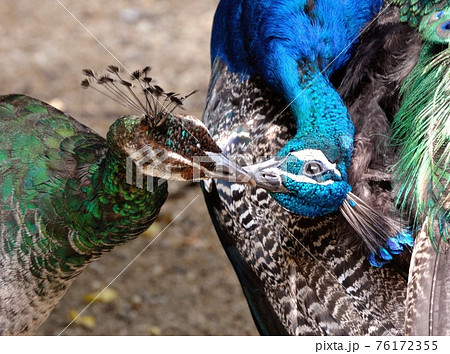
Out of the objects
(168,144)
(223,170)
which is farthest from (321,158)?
(168,144)

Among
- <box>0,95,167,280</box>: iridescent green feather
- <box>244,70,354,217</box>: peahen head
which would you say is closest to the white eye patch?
<box>244,70,354,217</box>: peahen head

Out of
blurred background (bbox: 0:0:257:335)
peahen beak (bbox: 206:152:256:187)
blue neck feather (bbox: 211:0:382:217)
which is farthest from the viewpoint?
blurred background (bbox: 0:0:257:335)

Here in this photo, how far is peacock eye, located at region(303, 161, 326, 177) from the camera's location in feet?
5.84

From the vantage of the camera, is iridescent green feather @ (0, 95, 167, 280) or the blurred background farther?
the blurred background

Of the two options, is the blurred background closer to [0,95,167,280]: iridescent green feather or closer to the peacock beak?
[0,95,167,280]: iridescent green feather

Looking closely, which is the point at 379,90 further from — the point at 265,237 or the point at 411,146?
the point at 265,237

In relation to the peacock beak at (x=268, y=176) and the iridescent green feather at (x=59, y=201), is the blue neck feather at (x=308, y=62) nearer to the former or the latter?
the peacock beak at (x=268, y=176)

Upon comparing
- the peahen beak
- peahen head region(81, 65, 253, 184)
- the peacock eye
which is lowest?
the peacock eye

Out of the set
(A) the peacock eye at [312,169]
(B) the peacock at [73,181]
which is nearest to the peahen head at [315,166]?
(A) the peacock eye at [312,169]

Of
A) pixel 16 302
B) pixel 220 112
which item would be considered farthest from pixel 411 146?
pixel 16 302

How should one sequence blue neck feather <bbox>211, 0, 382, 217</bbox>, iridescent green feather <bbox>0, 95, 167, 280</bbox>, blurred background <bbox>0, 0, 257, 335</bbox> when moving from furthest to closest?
blurred background <bbox>0, 0, 257, 335</bbox> < iridescent green feather <bbox>0, 95, 167, 280</bbox> < blue neck feather <bbox>211, 0, 382, 217</bbox>

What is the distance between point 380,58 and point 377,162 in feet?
1.24

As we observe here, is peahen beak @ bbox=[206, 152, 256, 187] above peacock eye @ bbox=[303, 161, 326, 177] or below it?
above

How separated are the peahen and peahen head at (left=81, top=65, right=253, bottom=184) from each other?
0.45 ft
